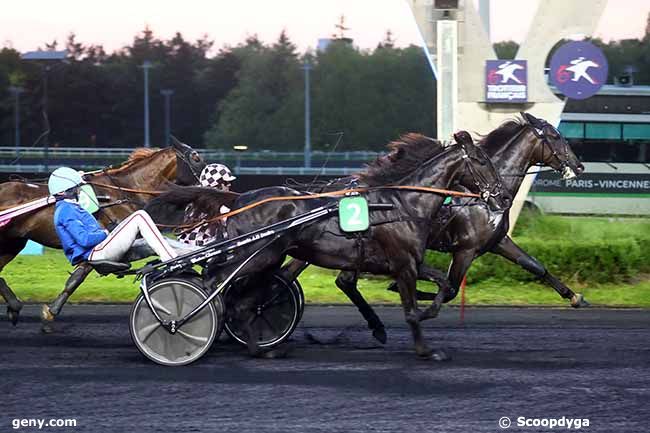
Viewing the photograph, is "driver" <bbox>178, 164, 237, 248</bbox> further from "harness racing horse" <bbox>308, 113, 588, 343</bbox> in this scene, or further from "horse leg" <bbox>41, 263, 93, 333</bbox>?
"horse leg" <bbox>41, 263, 93, 333</bbox>

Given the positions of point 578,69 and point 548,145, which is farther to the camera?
point 578,69

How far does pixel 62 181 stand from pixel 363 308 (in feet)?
9.45

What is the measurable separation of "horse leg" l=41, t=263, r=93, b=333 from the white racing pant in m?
0.72

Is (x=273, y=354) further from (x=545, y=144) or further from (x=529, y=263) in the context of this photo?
(x=545, y=144)

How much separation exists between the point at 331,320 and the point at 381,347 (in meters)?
1.74

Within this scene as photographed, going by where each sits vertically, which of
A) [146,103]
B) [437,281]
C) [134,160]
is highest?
[146,103]

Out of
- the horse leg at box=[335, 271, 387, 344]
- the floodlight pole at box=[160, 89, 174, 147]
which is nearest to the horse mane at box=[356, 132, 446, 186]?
the horse leg at box=[335, 271, 387, 344]

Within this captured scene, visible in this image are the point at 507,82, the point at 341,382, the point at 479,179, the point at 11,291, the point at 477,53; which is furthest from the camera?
the point at 507,82

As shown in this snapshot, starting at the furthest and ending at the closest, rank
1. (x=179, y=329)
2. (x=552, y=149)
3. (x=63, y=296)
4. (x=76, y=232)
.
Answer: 1. (x=552, y=149)
2. (x=63, y=296)
3. (x=76, y=232)
4. (x=179, y=329)

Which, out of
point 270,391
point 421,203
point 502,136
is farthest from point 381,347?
point 502,136

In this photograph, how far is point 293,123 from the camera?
98.6 feet

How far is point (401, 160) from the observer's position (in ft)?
25.3

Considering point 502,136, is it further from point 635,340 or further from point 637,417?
point 637,417

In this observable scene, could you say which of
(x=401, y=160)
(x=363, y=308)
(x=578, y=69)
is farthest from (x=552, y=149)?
(x=578, y=69)
